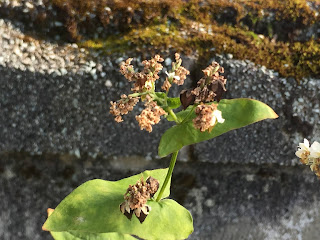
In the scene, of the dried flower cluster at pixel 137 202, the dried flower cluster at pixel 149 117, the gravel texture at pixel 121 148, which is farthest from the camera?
the gravel texture at pixel 121 148

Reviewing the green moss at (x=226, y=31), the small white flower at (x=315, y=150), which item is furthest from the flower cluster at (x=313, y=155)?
the green moss at (x=226, y=31)

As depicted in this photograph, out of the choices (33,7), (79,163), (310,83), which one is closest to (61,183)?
(79,163)

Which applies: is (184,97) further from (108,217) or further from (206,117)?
(108,217)

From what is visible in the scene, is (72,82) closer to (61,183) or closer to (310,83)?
(61,183)

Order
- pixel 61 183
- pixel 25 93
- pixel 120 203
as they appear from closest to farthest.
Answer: pixel 120 203 < pixel 25 93 < pixel 61 183

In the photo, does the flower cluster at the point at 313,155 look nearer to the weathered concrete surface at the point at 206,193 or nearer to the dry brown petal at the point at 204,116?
Result: the dry brown petal at the point at 204,116
